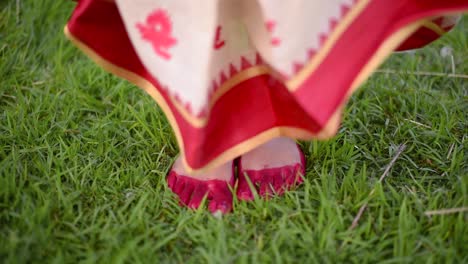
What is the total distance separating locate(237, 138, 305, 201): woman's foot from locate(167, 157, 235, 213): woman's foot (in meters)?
0.03

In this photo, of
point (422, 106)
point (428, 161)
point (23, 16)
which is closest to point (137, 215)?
point (428, 161)

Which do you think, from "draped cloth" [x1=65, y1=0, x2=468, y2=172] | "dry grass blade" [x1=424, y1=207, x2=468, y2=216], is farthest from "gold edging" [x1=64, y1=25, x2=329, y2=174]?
"dry grass blade" [x1=424, y1=207, x2=468, y2=216]

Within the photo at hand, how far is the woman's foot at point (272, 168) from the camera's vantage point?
1109 mm

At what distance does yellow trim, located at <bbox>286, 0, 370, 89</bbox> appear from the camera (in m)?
0.78

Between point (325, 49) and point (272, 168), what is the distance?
41cm

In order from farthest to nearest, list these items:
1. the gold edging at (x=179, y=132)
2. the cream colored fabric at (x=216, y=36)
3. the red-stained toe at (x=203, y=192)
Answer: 1. the red-stained toe at (x=203, y=192)
2. the gold edging at (x=179, y=132)
3. the cream colored fabric at (x=216, y=36)

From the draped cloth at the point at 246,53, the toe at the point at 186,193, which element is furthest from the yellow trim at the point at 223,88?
the toe at the point at 186,193

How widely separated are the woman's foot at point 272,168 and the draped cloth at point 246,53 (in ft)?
0.51

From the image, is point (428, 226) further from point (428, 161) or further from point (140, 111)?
point (140, 111)

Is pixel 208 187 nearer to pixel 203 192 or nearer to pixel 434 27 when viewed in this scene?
pixel 203 192

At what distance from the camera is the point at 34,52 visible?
1.59m

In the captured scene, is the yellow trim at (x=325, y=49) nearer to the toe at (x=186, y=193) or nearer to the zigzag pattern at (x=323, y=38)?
the zigzag pattern at (x=323, y=38)

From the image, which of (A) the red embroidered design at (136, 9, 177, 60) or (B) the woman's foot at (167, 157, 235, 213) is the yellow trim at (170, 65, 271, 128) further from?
(B) the woman's foot at (167, 157, 235, 213)

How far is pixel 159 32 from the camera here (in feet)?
2.80
